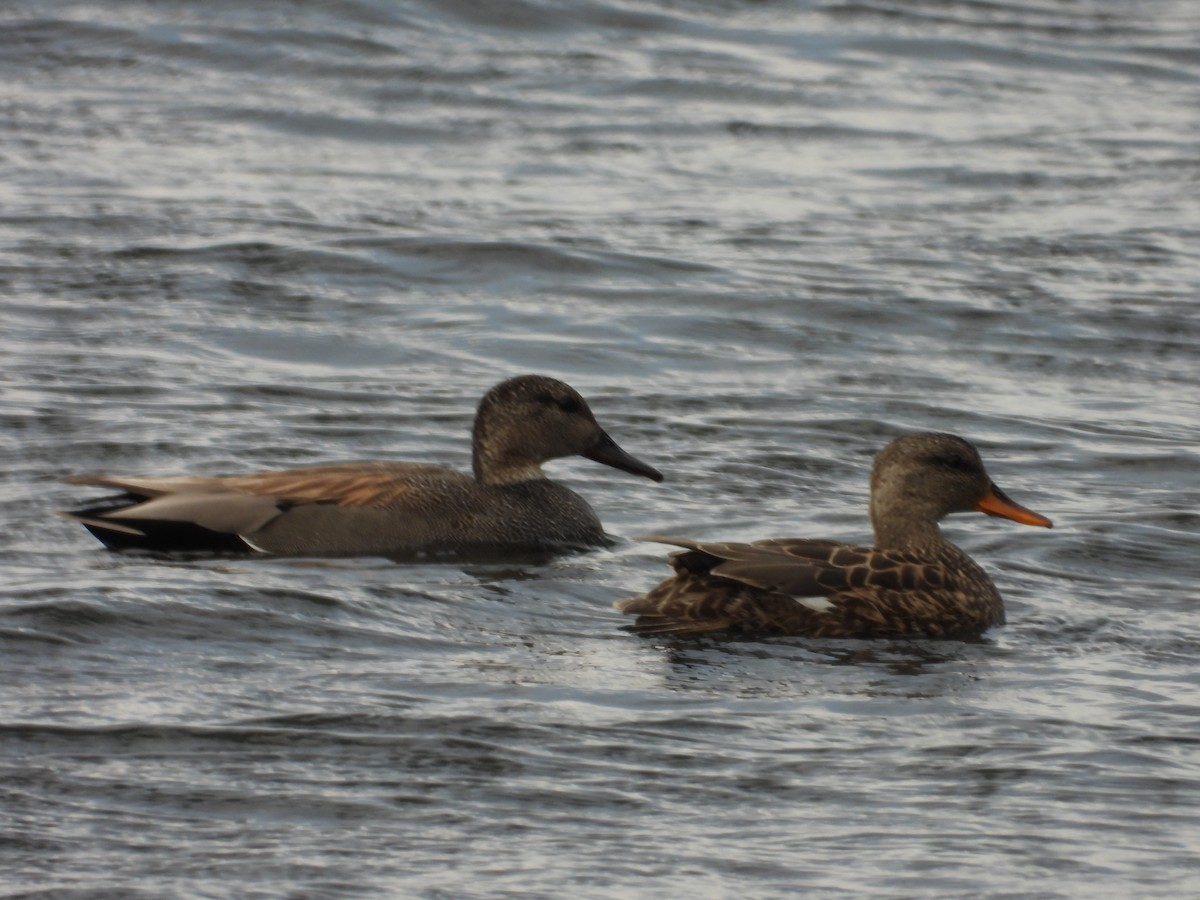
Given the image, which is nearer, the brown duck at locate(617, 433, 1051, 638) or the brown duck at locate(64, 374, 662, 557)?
the brown duck at locate(617, 433, 1051, 638)

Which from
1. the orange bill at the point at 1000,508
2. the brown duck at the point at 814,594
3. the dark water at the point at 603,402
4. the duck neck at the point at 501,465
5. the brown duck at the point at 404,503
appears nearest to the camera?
the dark water at the point at 603,402

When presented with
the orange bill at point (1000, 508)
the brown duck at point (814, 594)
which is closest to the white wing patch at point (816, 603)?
the brown duck at point (814, 594)

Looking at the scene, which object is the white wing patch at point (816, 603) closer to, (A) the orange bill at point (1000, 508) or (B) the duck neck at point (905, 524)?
(B) the duck neck at point (905, 524)

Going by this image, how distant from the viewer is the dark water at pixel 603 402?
6789 mm

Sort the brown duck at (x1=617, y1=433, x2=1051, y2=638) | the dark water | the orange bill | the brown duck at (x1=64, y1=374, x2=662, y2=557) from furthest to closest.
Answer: the brown duck at (x1=64, y1=374, x2=662, y2=557), the orange bill, the brown duck at (x1=617, y1=433, x2=1051, y2=638), the dark water

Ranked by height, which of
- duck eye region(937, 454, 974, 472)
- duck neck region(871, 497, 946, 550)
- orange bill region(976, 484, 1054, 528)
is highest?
duck eye region(937, 454, 974, 472)

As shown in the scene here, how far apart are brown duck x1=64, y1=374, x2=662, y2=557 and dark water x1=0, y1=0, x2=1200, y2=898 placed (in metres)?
0.26

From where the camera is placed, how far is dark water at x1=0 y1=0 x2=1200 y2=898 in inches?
267

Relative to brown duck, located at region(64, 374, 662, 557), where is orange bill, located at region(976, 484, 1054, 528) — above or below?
above

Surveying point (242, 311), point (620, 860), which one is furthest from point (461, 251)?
point (620, 860)

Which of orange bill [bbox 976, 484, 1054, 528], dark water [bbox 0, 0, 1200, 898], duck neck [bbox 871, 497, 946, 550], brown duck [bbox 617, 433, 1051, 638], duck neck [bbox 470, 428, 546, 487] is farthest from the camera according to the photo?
duck neck [bbox 470, 428, 546, 487]

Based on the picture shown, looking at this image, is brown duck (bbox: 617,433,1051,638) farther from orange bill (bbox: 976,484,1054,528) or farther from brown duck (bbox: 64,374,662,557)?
brown duck (bbox: 64,374,662,557)

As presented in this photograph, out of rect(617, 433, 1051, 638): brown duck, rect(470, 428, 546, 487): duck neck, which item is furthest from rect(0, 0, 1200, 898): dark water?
rect(470, 428, 546, 487): duck neck

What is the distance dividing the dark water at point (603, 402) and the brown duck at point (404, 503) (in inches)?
10.3
